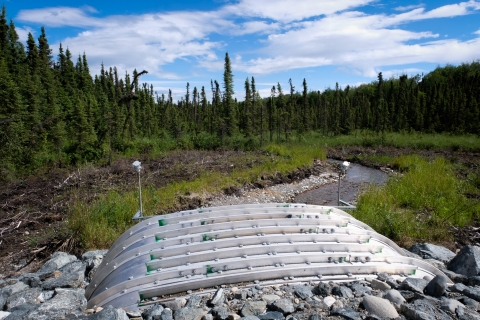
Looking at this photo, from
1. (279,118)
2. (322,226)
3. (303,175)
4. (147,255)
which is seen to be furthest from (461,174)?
(279,118)

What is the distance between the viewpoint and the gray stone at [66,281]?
12.7ft

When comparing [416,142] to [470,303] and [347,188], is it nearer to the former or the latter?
[347,188]

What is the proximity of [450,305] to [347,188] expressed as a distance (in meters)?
10.8

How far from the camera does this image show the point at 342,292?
2.92 meters

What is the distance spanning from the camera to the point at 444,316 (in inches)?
103

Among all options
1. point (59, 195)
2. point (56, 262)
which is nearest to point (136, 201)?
point (56, 262)

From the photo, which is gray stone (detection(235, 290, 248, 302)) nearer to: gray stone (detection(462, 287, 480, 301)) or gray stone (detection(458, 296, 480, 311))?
gray stone (detection(458, 296, 480, 311))

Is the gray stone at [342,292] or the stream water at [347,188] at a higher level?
the gray stone at [342,292]

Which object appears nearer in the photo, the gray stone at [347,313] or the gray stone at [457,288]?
the gray stone at [347,313]

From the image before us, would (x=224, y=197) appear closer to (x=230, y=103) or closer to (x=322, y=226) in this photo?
(x=322, y=226)

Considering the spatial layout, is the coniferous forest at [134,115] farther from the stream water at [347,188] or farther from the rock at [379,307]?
the rock at [379,307]

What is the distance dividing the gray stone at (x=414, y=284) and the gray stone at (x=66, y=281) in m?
3.84

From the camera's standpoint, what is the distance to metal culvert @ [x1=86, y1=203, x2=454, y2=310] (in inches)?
122

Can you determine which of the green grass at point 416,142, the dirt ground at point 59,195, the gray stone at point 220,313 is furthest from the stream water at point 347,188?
the gray stone at point 220,313
